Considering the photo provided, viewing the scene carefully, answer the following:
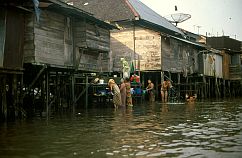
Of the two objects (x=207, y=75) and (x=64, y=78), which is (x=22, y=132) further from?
(x=207, y=75)

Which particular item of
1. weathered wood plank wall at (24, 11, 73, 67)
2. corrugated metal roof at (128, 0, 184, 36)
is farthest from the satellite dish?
weathered wood plank wall at (24, 11, 73, 67)

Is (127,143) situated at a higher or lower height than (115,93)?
lower

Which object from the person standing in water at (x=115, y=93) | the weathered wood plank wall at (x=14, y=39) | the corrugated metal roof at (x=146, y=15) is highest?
the corrugated metal roof at (x=146, y=15)

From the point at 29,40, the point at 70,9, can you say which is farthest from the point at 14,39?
the point at 70,9

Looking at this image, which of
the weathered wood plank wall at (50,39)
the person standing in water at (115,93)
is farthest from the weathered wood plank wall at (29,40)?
the person standing in water at (115,93)

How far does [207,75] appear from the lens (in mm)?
33469

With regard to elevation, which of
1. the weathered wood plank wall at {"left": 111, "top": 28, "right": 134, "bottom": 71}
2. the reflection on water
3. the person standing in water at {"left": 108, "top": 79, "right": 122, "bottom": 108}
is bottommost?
the reflection on water

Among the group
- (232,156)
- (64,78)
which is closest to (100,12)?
(64,78)

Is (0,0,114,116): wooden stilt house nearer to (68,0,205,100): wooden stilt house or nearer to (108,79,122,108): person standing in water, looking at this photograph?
(108,79,122,108): person standing in water

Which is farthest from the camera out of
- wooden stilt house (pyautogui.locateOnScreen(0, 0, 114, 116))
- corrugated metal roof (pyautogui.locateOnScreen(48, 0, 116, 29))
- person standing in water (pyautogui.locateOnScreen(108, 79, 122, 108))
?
person standing in water (pyautogui.locateOnScreen(108, 79, 122, 108))

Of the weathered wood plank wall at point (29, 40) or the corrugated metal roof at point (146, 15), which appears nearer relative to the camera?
the weathered wood plank wall at point (29, 40)

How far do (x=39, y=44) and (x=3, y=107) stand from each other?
330 centimetres

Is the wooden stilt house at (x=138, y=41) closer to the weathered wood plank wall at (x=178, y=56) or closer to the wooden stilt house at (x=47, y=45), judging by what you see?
the weathered wood plank wall at (x=178, y=56)

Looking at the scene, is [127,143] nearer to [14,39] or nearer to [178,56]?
[14,39]
